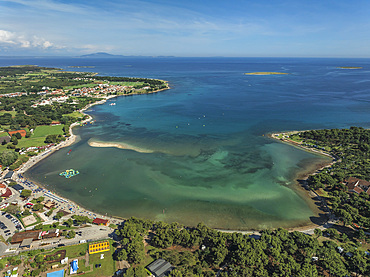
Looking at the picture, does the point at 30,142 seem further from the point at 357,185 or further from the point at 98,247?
the point at 357,185

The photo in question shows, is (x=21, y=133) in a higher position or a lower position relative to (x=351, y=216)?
higher

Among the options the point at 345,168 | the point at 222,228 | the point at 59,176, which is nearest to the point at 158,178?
the point at 222,228

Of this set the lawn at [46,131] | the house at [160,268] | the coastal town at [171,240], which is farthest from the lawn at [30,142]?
the house at [160,268]

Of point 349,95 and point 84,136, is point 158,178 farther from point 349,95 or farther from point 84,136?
point 349,95

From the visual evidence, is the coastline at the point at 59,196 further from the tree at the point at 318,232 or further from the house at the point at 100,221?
the tree at the point at 318,232

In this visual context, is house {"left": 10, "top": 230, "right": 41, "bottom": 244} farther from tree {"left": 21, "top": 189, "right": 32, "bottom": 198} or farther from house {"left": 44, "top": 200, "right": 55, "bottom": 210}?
tree {"left": 21, "top": 189, "right": 32, "bottom": 198}

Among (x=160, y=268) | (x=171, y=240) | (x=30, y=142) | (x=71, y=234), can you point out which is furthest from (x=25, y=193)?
(x=160, y=268)
